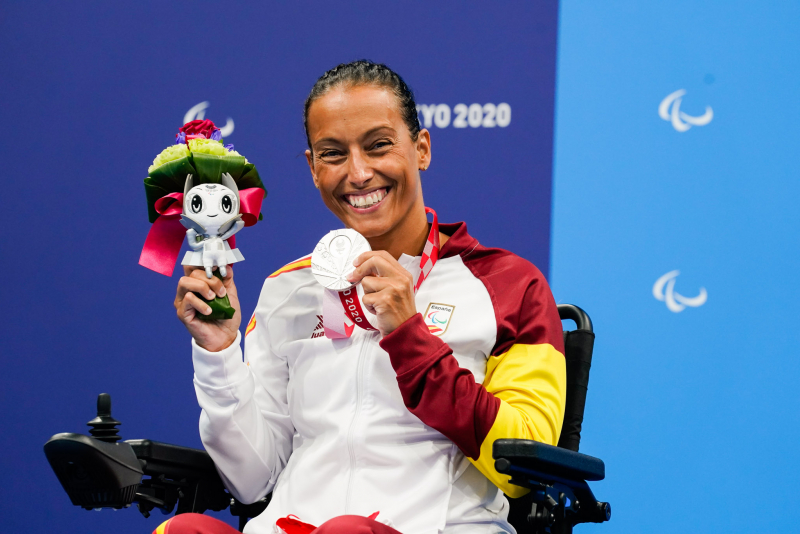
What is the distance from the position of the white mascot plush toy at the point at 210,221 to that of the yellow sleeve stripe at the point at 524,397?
1.66 feet

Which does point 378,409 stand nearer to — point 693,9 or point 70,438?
point 70,438

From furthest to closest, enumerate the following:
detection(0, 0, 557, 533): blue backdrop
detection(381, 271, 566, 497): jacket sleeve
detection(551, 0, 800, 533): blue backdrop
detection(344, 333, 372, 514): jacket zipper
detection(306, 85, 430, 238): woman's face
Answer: detection(0, 0, 557, 533): blue backdrop → detection(551, 0, 800, 533): blue backdrop → detection(306, 85, 430, 238): woman's face → detection(344, 333, 372, 514): jacket zipper → detection(381, 271, 566, 497): jacket sleeve

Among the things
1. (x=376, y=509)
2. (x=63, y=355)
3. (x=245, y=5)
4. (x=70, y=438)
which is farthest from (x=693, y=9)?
(x=63, y=355)

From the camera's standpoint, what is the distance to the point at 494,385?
1403mm

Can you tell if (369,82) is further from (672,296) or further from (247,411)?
(672,296)

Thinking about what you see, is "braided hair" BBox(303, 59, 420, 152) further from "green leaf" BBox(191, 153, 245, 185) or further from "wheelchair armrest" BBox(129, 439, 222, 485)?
"wheelchair armrest" BBox(129, 439, 222, 485)

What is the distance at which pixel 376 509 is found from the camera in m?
1.37

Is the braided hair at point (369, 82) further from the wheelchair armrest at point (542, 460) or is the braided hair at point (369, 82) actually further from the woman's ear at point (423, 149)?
the wheelchair armrest at point (542, 460)

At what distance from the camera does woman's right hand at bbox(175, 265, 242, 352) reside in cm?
136

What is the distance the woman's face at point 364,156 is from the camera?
4.92 feet

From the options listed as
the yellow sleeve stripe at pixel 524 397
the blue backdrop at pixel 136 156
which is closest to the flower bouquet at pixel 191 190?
the yellow sleeve stripe at pixel 524 397

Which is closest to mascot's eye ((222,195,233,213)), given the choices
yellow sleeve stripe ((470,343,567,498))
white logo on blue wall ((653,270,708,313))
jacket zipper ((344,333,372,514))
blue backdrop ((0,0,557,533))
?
jacket zipper ((344,333,372,514))

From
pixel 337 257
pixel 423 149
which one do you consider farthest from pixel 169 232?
pixel 423 149

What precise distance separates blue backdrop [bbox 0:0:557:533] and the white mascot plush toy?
1.04 metres
